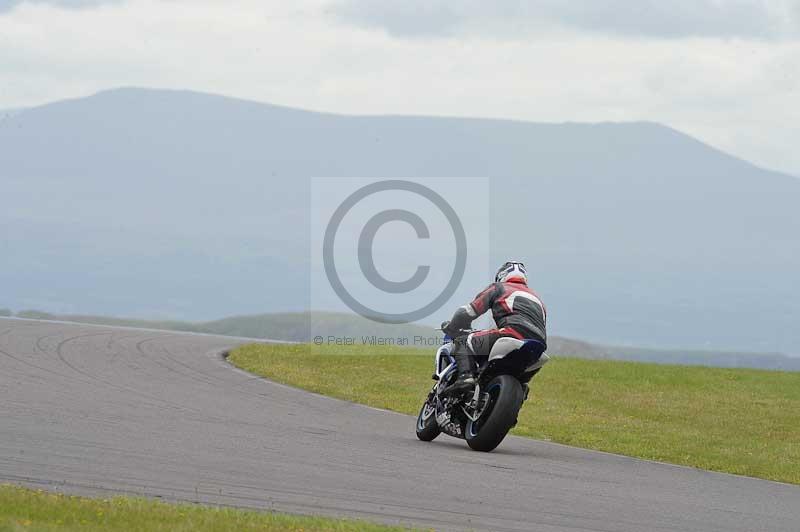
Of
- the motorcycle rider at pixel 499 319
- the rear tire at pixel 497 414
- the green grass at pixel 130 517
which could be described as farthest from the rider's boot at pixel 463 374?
the green grass at pixel 130 517

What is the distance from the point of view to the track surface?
9.75m

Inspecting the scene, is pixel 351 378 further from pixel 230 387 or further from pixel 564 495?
pixel 564 495

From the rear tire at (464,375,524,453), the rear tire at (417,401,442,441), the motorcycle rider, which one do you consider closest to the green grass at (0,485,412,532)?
the rear tire at (464,375,524,453)

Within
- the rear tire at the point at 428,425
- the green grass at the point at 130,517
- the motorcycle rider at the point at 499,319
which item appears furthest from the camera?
the rear tire at the point at 428,425

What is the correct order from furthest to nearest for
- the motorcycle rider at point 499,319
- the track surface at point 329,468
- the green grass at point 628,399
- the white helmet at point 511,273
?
the green grass at point 628,399 → the white helmet at point 511,273 → the motorcycle rider at point 499,319 → the track surface at point 329,468

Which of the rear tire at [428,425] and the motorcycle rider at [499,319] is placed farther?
the rear tire at [428,425]

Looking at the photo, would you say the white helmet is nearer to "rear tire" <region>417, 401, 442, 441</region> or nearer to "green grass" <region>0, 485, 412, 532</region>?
"rear tire" <region>417, 401, 442, 441</region>

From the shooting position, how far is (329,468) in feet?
37.6

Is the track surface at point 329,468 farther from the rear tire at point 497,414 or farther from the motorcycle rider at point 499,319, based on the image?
the motorcycle rider at point 499,319

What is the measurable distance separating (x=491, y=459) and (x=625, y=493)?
205cm

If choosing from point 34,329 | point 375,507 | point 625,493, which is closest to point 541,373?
point 34,329

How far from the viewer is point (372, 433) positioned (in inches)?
595

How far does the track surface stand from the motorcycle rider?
976 millimetres

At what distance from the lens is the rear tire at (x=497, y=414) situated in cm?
1338
